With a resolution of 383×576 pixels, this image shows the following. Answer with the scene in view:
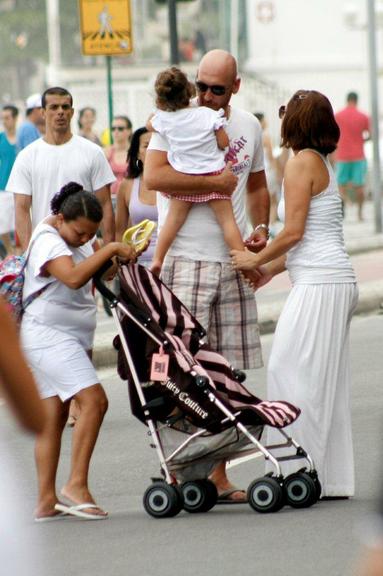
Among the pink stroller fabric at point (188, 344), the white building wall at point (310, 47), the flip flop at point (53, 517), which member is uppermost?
the white building wall at point (310, 47)

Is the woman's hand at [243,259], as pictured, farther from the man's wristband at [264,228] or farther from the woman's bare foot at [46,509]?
the woman's bare foot at [46,509]

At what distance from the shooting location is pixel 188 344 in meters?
7.90

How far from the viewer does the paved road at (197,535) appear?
695cm

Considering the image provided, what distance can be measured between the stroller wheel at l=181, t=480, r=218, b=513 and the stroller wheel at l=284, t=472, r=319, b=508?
1.19 feet

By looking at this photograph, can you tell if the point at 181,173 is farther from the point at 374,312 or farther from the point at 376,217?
the point at 376,217

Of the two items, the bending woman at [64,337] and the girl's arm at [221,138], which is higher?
the girl's arm at [221,138]

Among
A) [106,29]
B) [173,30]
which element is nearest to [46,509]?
[106,29]

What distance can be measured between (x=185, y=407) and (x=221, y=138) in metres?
1.42

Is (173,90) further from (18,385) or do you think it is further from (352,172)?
(352,172)

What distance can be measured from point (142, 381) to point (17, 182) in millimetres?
3445

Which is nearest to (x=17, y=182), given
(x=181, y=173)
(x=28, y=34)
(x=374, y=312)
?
(x=181, y=173)

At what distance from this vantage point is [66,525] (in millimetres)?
7977

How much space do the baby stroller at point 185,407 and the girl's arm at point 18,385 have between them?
3402 millimetres

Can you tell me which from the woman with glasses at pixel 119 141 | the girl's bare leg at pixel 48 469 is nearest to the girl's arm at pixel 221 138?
the girl's bare leg at pixel 48 469
